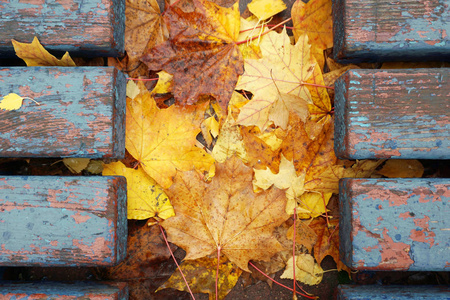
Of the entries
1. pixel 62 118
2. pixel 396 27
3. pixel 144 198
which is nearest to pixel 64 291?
pixel 144 198

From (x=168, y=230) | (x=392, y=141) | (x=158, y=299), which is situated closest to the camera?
(x=392, y=141)

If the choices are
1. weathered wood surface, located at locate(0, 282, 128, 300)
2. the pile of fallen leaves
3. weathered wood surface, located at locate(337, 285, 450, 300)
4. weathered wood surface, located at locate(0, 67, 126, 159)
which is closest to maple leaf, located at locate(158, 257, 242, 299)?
the pile of fallen leaves

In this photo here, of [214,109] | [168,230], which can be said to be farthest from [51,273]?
[214,109]

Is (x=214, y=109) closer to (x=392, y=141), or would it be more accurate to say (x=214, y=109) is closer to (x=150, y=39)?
(x=150, y=39)

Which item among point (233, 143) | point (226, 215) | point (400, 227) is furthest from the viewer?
point (233, 143)

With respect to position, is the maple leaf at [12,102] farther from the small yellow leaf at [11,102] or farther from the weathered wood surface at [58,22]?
the weathered wood surface at [58,22]

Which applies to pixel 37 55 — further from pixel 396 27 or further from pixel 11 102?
pixel 396 27

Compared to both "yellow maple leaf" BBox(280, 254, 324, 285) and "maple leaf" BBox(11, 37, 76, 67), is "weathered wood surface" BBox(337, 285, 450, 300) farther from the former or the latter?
"maple leaf" BBox(11, 37, 76, 67)
